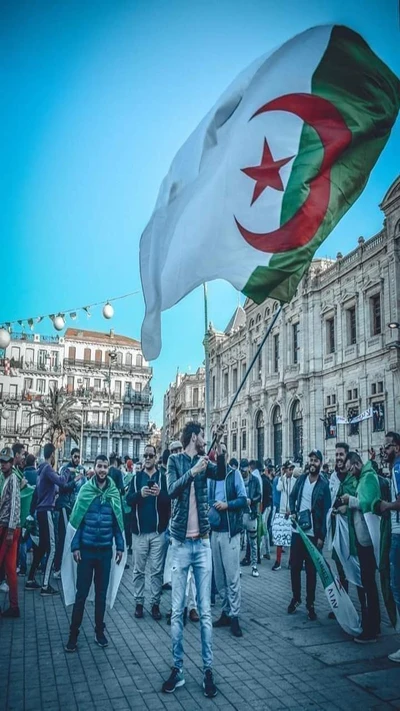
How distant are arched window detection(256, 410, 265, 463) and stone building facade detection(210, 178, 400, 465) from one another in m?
0.08

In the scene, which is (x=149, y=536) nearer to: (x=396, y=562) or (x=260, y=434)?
(x=396, y=562)

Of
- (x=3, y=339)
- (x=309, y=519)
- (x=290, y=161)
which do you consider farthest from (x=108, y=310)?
(x=290, y=161)

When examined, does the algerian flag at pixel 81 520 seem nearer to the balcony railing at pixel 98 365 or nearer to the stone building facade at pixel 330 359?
the stone building facade at pixel 330 359

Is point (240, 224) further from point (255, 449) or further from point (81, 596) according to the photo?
point (255, 449)

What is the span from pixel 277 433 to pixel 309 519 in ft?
109

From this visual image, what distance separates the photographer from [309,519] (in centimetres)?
770

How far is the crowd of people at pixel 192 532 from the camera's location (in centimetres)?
532

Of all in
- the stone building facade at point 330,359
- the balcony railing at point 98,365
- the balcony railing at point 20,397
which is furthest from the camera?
the balcony railing at point 98,365

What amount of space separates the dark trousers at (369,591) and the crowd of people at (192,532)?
0.01 m

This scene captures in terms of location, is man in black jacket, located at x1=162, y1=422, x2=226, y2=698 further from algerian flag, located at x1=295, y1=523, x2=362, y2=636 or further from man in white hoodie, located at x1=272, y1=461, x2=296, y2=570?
man in white hoodie, located at x1=272, y1=461, x2=296, y2=570

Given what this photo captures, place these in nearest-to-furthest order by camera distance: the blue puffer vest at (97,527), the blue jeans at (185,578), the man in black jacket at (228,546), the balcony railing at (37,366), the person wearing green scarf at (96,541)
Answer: the blue jeans at (185,578)
the person wearing green scarf at (96,541)
the blue puffer vest at (97,527)
the man in black jacket at (228,546)
the balcony railing at (37,366)

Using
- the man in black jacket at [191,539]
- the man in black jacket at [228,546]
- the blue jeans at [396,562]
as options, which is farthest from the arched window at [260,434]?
the man in black jacket at [191,539]

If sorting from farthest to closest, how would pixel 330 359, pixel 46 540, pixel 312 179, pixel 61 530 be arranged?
pixel 330 359 < pixel 61 530 < pixel 46 540 < pixel 312 179

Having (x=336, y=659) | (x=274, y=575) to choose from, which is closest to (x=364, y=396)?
(x=274, y=575)
